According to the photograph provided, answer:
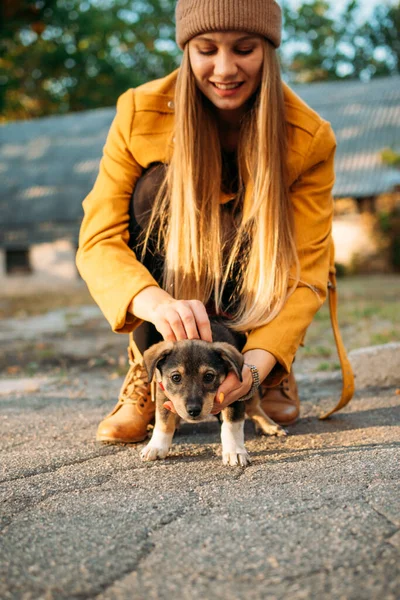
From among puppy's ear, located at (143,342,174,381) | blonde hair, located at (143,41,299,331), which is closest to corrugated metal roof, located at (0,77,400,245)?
blonde hair, located at (143,41,299,331)

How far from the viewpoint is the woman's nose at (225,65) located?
3.26 meters

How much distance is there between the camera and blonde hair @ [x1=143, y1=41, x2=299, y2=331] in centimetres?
344

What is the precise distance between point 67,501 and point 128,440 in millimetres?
887

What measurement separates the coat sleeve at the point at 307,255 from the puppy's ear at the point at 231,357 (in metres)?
0.27

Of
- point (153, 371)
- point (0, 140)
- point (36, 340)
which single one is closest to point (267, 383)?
point (153, 371)

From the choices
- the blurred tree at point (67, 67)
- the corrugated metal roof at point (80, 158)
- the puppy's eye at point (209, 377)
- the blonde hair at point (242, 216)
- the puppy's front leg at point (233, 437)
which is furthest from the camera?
the blurred tree at point (67, 67)

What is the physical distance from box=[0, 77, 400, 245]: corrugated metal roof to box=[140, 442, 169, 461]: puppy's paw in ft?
56.1

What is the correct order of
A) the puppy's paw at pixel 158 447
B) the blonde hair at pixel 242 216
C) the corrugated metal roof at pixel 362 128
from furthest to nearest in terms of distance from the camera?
1. the corrugated metal roof at pixel 362 128
2. the blonde hair at pixel 242 216
3. the puppy's paw at pixel 158 447

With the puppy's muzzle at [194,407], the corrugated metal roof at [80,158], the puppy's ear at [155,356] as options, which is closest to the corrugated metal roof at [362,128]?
the corrugated metal roof at [80,158]

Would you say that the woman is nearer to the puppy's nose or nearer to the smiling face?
the smiling face

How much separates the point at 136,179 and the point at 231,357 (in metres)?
1.31

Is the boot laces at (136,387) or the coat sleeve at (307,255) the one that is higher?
the coat sleeve at (307,255)

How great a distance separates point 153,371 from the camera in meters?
3.03

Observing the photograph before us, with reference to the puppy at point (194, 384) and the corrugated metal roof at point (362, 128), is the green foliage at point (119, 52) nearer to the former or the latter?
the corrugated metal roof at point (362, 128)
